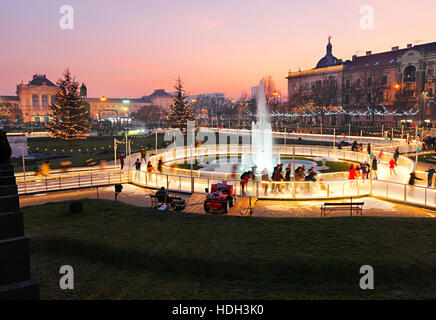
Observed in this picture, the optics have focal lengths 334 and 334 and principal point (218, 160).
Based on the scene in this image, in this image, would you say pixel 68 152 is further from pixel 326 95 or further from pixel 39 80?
pixel 39 80

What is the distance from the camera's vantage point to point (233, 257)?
10156 mm

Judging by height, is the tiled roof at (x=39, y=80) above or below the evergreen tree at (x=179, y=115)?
above

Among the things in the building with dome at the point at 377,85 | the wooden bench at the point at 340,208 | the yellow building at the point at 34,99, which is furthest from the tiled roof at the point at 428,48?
the yellow building at the point at 34,99

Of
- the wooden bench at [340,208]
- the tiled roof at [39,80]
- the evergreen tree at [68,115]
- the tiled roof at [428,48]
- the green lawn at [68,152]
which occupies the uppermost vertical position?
the tiled roof at [39,80]

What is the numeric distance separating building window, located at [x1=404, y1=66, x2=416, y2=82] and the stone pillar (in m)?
93.9

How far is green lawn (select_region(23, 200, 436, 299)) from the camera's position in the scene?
8625mm

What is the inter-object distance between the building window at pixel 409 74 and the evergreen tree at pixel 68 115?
249ft

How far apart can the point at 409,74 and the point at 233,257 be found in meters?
89.9

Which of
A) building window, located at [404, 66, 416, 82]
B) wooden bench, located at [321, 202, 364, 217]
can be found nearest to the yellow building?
building window, located at [404, 66, 416, 82]

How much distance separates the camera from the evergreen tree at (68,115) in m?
48.3

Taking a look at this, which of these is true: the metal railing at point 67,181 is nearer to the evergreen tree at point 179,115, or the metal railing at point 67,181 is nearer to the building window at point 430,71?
the evergreen tree at point 179,115

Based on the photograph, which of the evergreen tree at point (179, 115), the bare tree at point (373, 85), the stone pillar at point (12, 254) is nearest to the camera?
the stone pillar at point (12, 254)

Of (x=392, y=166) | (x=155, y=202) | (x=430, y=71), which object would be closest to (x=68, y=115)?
(x=155, y=202)

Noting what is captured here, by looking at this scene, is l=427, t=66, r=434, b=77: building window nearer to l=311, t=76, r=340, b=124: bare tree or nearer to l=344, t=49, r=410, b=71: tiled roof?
l=344, t=49, r=410, b=71: tiled roof
